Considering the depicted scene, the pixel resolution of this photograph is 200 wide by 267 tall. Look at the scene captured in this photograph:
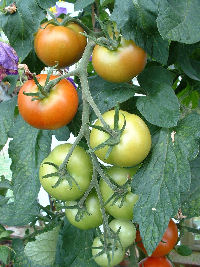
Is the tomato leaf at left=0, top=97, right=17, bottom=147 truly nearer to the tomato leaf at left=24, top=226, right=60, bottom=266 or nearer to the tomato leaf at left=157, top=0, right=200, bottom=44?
the tomato leaf at left=24, top=226, right=60, bottom=266

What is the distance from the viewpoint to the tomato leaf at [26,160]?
2.02 ft

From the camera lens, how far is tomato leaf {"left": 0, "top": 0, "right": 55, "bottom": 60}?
1.87 feet

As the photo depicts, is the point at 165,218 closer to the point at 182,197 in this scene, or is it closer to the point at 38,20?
the point at 182,197

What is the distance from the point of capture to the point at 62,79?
1.71 feet

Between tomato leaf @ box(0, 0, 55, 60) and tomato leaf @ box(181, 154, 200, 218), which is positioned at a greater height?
tomato leaf @ box(0, 0, 55, 60)

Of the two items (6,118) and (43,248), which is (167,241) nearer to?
(43,248)

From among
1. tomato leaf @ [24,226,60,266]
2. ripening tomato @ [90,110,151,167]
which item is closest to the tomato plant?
ripening tomato @ [90,110,151,167]

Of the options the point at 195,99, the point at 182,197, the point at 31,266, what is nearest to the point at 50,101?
the point at 182,197

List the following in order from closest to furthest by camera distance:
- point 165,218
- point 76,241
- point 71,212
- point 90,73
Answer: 1. point 165,218
2. point 71,212
3. point 76,241
4. point 90,73

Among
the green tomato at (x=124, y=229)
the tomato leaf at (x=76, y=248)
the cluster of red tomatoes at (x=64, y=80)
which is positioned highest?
the cluster of red tomatoes at (x=64, y=80)

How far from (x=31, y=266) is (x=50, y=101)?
567 millimetres

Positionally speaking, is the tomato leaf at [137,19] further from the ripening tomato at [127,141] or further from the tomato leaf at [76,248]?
the tomato leaf at [76,248]

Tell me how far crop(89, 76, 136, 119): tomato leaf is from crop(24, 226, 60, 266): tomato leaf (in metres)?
0.27

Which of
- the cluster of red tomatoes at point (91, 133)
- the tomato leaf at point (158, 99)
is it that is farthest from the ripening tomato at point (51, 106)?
the tomato leaf at point (158, 99)
